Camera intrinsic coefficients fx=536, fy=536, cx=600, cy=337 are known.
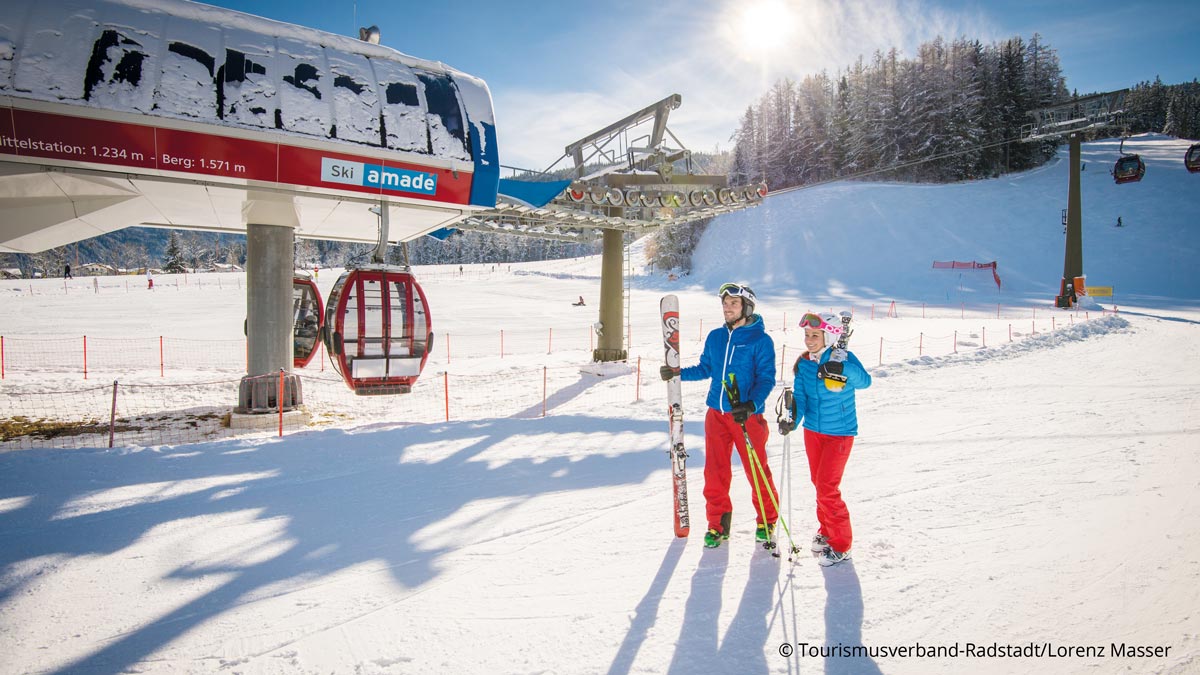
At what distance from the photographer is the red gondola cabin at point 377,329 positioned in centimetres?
822

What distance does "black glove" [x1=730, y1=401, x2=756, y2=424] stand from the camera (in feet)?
13.5

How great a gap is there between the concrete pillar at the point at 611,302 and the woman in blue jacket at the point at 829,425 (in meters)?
12.4

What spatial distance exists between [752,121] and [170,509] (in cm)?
8766

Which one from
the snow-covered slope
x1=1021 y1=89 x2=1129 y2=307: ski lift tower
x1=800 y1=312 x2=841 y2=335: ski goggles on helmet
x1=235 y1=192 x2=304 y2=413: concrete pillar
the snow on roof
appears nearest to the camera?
x1=800 y1=312 x2=841 y2=335: ski goggles on helmet

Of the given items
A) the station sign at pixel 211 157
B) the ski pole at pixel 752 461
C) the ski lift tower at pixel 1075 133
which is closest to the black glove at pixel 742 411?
the ski pole at pixel 752 461

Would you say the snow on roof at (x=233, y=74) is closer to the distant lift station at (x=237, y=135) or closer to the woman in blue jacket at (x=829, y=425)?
the distant lift station at (x=237, y=135)

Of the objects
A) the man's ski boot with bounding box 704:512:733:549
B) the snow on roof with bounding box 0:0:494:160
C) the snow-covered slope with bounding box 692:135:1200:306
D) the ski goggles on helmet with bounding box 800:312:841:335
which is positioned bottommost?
the man's ski boot with bounding box 704:512:733:549

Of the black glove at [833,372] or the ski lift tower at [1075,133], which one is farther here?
the ski lift tower at [1075,133]

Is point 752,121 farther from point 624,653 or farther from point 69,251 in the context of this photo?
point 69,251

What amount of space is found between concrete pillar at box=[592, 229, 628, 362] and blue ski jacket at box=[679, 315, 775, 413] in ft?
39.4

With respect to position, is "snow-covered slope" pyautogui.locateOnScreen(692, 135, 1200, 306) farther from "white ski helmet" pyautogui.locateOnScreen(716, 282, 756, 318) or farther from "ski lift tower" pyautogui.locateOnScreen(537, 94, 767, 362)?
"white ski helmet" pyautogui.locateOnScreen(716, 282, 756, 318)

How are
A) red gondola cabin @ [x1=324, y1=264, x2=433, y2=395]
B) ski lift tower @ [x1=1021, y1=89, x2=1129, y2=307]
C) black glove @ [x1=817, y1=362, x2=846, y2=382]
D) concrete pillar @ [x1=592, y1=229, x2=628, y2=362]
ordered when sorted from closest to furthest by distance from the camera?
1. black glove @ [x1=817, y1=362, x2=846, y2=382]
2. red gondola cabin @ [x1=324, y1=264, x2=433, y2=395]
3. concrete pillar @ [x1=592, y1=229, x2=628, y2=362]
4. ski lift tower @ [x1=1021, y1=89, x2=1129, y2=307]

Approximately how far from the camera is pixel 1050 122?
32.9m

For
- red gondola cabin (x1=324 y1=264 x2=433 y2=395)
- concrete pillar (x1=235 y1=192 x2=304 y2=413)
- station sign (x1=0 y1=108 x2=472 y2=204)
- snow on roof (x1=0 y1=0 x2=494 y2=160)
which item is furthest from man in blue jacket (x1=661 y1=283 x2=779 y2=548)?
concrete pillar (x1=235 y1=192 x2=304 y2=413)
